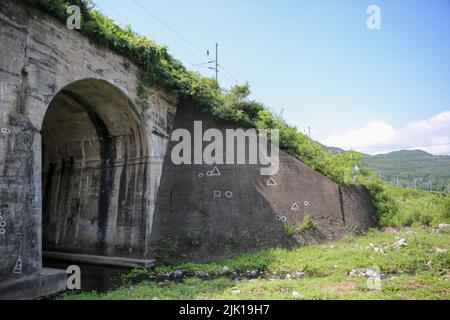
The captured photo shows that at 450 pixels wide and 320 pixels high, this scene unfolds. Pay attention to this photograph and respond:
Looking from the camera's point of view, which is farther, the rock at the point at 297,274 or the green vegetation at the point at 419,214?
the green vegetation at the point at 419,214

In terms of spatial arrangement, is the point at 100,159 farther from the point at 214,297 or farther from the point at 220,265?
the point at 214,297

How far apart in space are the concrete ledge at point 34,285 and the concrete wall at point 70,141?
7.8 inches

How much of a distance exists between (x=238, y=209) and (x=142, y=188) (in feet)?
11.3

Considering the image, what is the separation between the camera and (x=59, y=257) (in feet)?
40.1

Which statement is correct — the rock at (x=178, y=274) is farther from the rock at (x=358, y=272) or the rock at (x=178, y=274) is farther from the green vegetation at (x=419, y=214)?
the green vegetation at (x=419, y=214)

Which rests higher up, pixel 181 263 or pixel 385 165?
pixel 385 165

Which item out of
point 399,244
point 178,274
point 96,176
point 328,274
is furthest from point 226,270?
point 96,176

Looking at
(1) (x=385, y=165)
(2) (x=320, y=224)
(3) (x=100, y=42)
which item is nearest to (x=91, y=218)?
(3) (x=100, y=42)

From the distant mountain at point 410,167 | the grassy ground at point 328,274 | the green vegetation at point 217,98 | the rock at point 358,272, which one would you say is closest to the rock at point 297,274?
the grassy ground at point 328,274

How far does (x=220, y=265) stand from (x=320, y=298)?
474 cm

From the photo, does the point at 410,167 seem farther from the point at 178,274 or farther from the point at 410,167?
the point at 178,274

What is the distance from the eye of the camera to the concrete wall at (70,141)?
725 cm

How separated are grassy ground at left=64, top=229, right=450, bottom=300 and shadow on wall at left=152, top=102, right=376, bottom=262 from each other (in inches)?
28.3
